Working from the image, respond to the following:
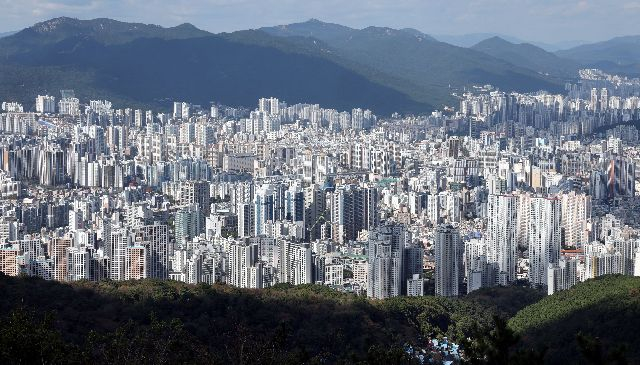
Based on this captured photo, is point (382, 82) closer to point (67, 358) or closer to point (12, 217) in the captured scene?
point (12, 217)

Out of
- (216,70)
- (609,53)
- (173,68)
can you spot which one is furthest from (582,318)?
(609,53)

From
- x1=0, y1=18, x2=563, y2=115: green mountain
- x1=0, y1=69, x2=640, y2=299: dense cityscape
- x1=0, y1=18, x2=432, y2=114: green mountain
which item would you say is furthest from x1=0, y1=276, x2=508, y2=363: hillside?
x1=0, y1=18, x2=432, y2=114: green mountain

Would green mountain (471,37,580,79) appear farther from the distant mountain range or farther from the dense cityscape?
the dense cityscape

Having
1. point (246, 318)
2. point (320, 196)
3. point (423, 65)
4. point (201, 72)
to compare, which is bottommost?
point (246, 318)

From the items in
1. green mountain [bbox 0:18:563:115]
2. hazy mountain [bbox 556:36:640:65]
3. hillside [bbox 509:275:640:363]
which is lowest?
hillside [bbox 509:275:640:363]

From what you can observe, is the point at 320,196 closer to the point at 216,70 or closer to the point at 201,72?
the point at 201,72
